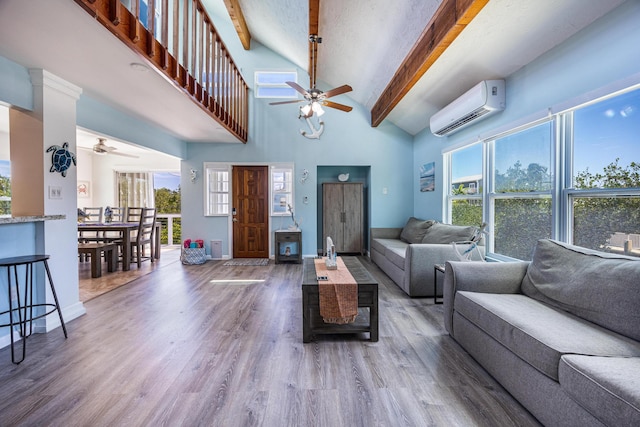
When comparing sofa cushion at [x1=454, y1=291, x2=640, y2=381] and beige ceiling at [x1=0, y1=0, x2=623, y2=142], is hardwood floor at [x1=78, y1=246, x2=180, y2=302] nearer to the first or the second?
beige ceiling at [x1=0, y1=0, x2=623, y2=142]

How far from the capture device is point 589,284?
1781 mm

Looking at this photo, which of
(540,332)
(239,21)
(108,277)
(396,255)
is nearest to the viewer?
(540,332)

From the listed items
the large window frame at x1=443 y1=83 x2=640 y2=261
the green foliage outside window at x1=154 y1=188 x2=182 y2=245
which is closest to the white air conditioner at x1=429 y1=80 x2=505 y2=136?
Result: the large window frame at x1=443 y1=83 x2=640 y2=261

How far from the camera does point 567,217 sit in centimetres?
255

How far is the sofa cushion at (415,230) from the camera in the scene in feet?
15.8

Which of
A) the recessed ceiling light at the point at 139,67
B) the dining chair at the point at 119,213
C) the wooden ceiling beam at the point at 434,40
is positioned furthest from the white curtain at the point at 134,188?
the wooden ceiling beam at the point at 434,40

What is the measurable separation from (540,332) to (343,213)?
182 inches

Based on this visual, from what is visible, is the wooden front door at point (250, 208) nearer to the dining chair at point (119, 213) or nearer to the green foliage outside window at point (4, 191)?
the dining chair at point (119, 213)

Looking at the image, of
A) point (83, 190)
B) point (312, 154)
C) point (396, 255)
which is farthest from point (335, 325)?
point (83, 190)

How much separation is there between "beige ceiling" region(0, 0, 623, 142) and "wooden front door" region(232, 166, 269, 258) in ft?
2.64

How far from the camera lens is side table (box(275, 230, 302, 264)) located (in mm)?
5469

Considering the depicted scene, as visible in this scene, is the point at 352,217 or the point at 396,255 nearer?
the point at 396,255

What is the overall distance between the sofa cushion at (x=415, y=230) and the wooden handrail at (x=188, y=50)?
348 centimetres

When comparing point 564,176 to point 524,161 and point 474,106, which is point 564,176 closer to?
point 524,161
